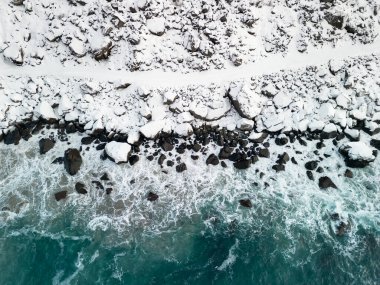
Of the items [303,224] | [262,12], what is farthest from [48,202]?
[262,12]

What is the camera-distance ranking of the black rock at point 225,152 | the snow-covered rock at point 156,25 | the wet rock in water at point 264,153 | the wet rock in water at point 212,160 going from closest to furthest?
the wet rock in water at point 212,160 → the black rock at point 225,152 → the wet rock in water at point 264,153 → the snow-covered rock at point 156,25

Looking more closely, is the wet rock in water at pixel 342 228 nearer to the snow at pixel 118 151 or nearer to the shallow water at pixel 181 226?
the shallow water at pixel 181 226

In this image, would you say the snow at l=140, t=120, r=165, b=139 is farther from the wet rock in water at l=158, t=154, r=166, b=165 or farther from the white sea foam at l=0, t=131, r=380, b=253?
the white sea foam at l=0, t=131, r=380, b=253

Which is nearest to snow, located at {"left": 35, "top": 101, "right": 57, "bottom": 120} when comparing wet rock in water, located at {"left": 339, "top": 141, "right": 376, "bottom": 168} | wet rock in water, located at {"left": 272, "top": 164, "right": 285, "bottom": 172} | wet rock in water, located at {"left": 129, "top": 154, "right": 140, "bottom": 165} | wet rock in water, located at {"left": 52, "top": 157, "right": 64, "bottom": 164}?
wet rock in water, located at {"left": 52, "top": 157, "right": 64, "bottom": 164}

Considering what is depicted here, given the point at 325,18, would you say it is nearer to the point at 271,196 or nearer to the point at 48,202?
the point at 271,196

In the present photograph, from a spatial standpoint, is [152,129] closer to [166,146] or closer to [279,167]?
[166,146]

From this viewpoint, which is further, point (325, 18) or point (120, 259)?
point (325, 18)

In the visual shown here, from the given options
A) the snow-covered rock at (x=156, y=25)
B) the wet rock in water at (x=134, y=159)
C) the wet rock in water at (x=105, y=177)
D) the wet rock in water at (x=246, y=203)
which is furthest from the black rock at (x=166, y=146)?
the snow-covered rock at (x=156, y=25)
